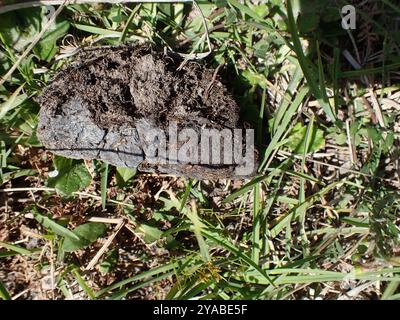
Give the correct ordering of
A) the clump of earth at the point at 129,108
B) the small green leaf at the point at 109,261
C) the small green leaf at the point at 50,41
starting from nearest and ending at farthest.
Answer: the clump of earth at the point at 129,108 → the small green leaf at the point at 50,41 → the small green leaf at the point at 109,261

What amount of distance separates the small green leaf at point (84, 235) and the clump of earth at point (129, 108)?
379 mm

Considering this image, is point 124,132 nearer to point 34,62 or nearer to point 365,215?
point 34,62

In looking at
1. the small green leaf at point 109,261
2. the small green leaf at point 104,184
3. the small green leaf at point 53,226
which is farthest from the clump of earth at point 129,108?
the small green leaf at point 109,261

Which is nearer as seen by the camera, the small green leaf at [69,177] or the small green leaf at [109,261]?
the small green leaf at [69,177]

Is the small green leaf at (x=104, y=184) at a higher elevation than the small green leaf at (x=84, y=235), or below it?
higher

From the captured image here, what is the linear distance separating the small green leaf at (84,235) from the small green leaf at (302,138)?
3.36ft

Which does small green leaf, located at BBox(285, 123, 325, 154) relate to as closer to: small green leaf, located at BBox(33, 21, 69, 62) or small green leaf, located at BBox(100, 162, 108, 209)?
small green leaf, located at BBox(100, 162, 108, 209)

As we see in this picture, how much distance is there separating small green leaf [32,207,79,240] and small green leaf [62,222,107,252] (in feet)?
0.06

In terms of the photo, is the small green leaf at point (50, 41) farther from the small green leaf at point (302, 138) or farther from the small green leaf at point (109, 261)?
the small green leaf at point (302, 138)

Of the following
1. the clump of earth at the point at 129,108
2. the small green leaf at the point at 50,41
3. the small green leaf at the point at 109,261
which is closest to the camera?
the clump of earth at the point at 129,108

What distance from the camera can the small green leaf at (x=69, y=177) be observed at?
2230 mm

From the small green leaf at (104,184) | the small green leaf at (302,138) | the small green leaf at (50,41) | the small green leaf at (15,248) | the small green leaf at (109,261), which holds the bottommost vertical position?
the small green leaf at (109,261)

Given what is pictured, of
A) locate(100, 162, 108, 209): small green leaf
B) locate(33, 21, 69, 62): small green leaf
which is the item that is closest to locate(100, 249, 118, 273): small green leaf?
locate(100, 162, 108, 209): small green leaf

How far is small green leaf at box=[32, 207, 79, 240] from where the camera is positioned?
222 cm
